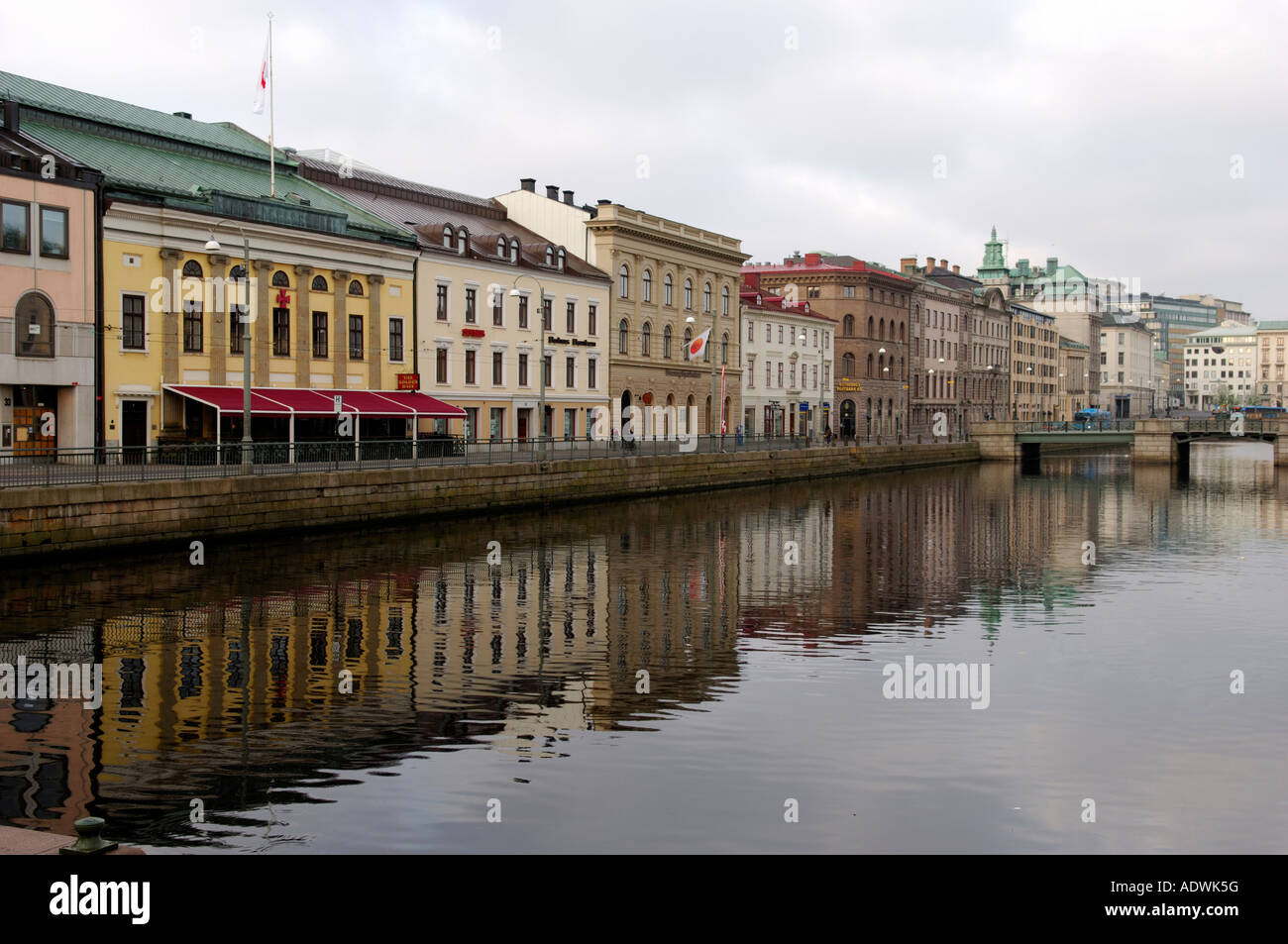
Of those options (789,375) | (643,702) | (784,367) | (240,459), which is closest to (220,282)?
(240,459)

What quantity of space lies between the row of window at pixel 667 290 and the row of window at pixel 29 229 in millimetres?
41050

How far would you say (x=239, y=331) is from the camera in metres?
53.1

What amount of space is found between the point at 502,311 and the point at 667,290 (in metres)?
20.4

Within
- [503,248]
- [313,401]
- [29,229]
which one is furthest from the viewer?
[503,248]

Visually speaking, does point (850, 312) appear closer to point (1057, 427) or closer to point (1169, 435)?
point (1057, 427)

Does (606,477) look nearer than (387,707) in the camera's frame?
No

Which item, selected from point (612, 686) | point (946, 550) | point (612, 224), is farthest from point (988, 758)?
point (612, 224)

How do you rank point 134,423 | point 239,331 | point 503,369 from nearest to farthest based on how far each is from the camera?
point 134,423, point 239,331, point 503,369

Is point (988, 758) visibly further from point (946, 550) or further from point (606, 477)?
point (606, 477)

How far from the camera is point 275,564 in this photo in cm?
3481

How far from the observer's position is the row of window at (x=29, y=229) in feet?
140

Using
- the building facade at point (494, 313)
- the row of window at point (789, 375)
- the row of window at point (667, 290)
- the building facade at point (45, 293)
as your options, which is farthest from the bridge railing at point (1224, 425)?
the building facade at point (45, 293)

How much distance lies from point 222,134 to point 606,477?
24929 millimetres

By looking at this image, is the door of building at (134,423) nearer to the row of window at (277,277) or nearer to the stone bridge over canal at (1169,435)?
the row of window at (277,277)
